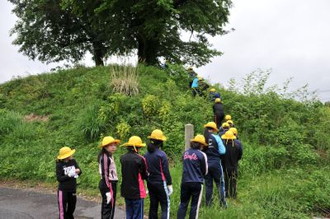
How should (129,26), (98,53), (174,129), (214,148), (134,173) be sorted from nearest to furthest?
(134,173)
(214,148)
(174,129)
(129,26)
(98,53)

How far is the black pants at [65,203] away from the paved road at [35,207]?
1042mm

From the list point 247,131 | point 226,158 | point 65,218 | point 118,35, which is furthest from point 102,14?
point 65,218

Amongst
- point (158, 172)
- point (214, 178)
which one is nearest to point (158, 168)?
point (158, 172)

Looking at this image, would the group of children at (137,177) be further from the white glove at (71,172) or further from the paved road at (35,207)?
the paved road at (35,207)

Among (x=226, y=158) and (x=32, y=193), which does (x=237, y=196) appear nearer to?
(x=226, y=158)

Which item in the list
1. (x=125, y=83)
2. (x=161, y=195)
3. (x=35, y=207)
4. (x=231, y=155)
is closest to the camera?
(x=161, y=195)

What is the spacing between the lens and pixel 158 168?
6699 mm

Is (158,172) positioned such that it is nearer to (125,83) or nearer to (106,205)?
(106,205)

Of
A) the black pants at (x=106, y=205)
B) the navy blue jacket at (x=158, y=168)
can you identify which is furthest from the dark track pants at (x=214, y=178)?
the black pants at (x=106, y=205)

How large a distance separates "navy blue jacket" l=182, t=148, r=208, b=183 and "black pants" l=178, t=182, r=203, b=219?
0.34ft

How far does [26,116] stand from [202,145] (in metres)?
12.0

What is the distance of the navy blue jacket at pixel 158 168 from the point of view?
6695mm

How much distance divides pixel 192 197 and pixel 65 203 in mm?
2397

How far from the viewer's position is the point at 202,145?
721 centimetres
